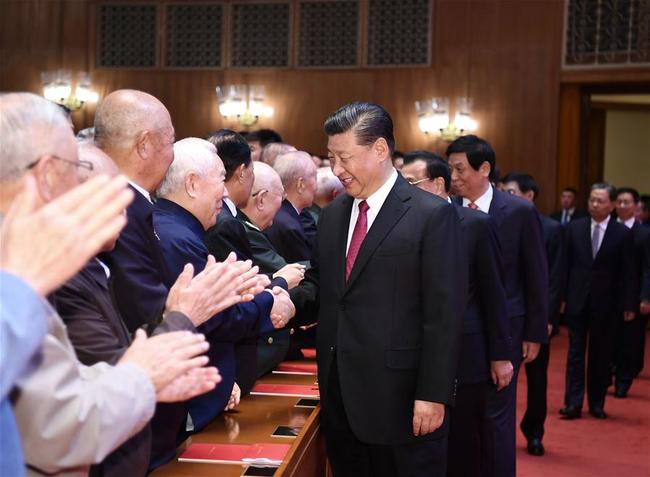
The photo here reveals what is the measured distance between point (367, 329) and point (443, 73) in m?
9.19

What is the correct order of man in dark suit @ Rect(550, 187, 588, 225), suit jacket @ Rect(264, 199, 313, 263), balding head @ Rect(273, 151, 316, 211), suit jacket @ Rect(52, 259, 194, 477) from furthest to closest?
man in dark suit @ Rect(550, 187, 588, 225)
balding head @ Rect(273, 151, 316, 211)
suit jacket @ Rect(264, 199, 313, 263)
suit jacket @ Rect(52, 259, 194, 477)

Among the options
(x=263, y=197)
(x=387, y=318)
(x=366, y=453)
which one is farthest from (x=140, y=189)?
(x=263, y=197)

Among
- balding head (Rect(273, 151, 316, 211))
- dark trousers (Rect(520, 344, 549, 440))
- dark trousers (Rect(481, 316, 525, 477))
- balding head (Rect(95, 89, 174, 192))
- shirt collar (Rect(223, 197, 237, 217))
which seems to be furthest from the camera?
dark trousers (Rect(520, 344, 549, 440))

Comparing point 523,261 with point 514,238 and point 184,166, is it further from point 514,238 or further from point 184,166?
point 184,166

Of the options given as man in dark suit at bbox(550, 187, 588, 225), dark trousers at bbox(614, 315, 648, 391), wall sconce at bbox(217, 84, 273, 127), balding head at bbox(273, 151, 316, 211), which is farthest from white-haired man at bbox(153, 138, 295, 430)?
wall sconce at bbox(217, 84, 273, 127)

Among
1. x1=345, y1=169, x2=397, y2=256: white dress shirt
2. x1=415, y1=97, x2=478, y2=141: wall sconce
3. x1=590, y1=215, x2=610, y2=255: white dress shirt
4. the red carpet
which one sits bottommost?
the red carpet

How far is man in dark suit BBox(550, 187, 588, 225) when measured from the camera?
1069cm

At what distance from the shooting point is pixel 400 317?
297 cm

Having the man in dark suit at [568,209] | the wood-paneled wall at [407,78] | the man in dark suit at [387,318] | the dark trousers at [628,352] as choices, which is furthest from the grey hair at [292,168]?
the wood-paneled wall at [407,78]

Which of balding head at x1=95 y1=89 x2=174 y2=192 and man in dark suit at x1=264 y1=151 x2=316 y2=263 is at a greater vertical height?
balding head at x1=95 y1=89 x2=174 y2=192

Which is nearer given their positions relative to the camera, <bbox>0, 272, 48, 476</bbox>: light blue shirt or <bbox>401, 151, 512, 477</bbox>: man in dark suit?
<bbox>0, 272, 48, 476</bbox>: light blue shirt

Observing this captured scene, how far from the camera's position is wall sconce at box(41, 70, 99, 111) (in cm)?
1255

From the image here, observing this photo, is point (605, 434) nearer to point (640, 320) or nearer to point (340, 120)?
point (640, 320)

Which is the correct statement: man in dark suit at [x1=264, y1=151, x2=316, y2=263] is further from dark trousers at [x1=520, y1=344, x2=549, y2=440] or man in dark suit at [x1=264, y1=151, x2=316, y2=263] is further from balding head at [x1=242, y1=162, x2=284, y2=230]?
dark trousers at [x1=520, y1=344, x2=549, y2=440]
